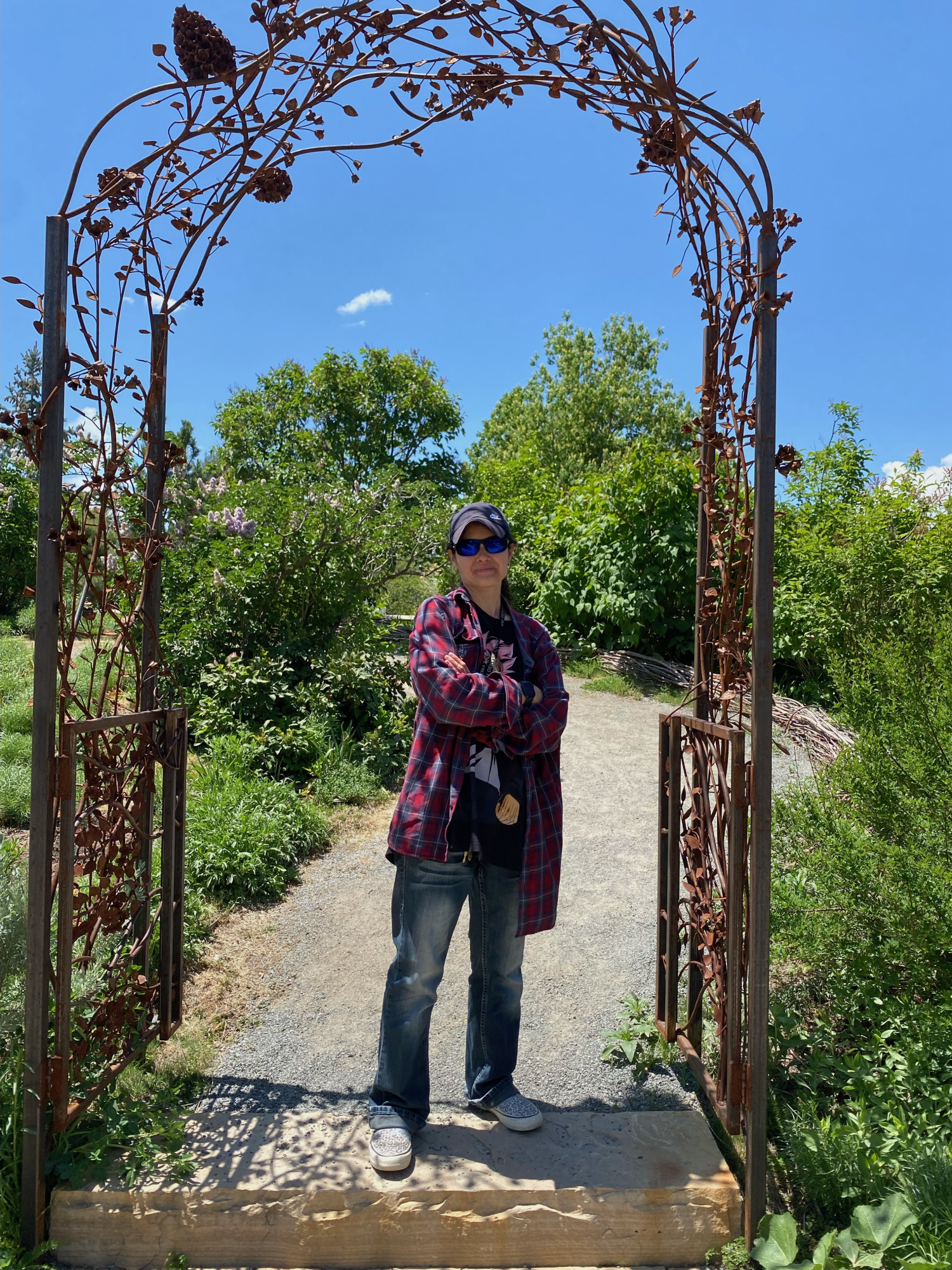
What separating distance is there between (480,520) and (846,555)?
22.9 feet

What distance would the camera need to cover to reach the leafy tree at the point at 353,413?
25.7 meters

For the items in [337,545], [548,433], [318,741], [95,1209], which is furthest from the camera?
[548,433]

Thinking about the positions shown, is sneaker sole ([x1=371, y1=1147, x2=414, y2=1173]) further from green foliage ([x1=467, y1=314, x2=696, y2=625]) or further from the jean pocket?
green foliage ([x1=467, y1=314, x2=696, y2=625])

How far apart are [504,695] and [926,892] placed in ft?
5.06

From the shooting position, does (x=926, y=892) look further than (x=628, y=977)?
No

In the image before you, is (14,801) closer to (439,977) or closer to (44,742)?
(44,742)

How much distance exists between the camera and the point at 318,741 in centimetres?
643

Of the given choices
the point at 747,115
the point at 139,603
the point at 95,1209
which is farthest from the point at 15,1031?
the point at 747,115

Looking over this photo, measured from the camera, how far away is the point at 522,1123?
8.31 ft

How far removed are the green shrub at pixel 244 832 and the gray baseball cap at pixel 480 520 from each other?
2.88 meters

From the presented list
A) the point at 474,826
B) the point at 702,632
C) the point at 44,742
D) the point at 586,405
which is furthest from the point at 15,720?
the point at 586,405

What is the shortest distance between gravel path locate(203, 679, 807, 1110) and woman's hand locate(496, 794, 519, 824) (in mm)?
1115

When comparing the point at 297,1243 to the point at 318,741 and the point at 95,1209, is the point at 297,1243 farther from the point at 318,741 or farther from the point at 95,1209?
the point at 318,741

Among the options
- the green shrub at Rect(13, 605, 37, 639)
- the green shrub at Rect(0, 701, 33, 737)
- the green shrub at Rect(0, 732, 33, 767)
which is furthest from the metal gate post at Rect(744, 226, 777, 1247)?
the green shrub at Rect(13, 605, 37, 639)
